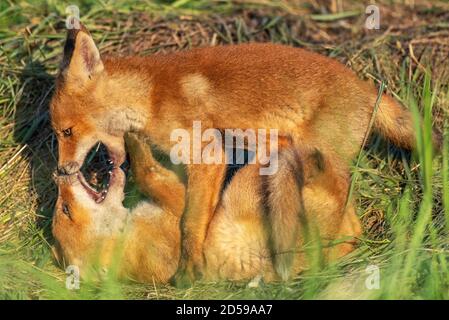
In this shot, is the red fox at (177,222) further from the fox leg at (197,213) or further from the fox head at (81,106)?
the fox head at (81,106)

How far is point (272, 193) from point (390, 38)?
10.3 ft

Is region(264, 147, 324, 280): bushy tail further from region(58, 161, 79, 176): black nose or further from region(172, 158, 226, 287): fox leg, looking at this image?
region(58, 161, 79, 176): black nose

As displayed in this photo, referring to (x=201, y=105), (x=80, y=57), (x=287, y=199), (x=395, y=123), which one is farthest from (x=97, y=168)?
(x=395, y=123)

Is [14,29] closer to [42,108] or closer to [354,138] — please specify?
[42,108]

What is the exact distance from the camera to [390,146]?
7.27m

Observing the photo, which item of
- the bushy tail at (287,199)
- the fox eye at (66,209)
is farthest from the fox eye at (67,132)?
the bushy tail at (287,199)

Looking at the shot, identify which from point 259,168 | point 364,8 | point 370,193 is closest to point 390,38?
point 364,8

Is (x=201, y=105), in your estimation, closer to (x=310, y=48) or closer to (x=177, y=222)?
(x=177, y=222)

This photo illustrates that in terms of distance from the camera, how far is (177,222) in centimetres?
631

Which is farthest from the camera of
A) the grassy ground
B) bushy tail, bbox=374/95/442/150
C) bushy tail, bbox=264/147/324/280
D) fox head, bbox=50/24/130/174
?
bushy tail, bbox=374/95/442/150

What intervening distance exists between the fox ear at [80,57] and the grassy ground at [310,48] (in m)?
1.47

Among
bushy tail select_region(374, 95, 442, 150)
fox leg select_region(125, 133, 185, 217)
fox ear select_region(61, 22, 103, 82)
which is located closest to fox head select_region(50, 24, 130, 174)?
fox ear select_region(61, 22, 103, 82)

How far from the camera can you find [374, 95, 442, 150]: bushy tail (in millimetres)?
6453

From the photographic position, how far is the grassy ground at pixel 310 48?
18.4 ft
